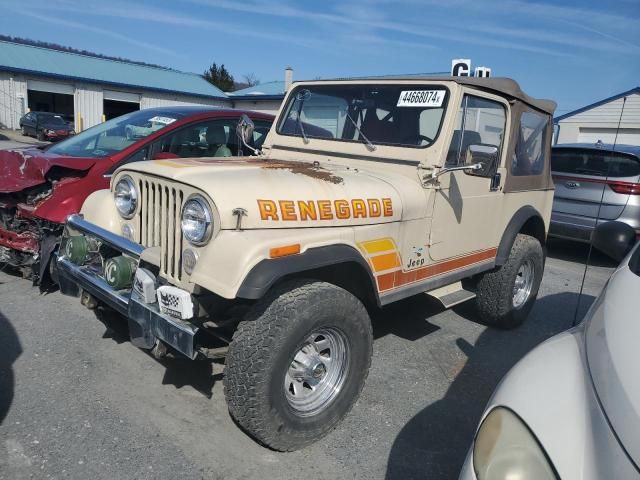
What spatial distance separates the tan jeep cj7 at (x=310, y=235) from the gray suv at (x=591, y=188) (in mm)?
3572

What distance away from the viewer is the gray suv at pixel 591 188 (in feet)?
22.7

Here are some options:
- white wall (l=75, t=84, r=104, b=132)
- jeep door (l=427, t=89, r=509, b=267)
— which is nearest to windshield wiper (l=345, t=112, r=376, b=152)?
jeep door (l=427, t=89, r=509, b=267)

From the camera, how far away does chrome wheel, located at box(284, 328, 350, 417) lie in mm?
2730

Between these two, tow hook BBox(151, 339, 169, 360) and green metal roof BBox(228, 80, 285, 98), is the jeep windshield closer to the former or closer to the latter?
tow hook BBox(151, 339, 169, 360)

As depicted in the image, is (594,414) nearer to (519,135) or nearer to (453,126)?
(453,126)

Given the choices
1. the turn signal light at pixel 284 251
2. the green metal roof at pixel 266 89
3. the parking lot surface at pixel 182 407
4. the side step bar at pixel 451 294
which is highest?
the green metal roof at pixel 266 89

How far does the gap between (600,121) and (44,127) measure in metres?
24.3

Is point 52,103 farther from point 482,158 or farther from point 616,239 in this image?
point 616,239

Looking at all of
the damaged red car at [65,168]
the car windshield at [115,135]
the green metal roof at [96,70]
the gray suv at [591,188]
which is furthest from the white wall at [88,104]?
the gray suv at [591,188]

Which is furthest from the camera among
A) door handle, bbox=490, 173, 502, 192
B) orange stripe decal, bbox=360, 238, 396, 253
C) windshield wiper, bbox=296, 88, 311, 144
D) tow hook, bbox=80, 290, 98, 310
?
windshield wiper, bbox=296, 88, 311, 144

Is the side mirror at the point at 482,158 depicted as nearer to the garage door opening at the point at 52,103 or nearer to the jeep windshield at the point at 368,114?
the jeep windshield at the point at 368,114

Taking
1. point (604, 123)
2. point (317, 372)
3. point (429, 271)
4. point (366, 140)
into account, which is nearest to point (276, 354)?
point (317, 372)

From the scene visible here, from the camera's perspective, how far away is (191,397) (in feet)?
10.3

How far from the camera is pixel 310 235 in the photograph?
8.55 feet
